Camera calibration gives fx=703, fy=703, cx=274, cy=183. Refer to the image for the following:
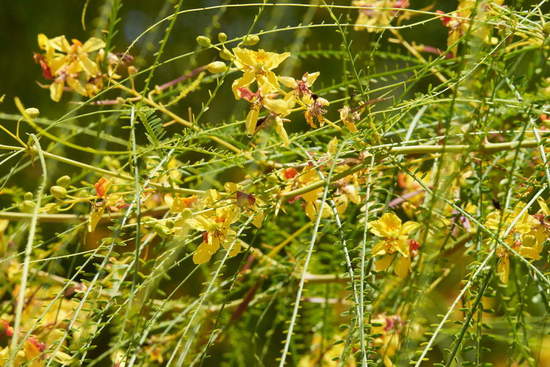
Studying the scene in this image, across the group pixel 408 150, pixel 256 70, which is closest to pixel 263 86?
pixel 256 70

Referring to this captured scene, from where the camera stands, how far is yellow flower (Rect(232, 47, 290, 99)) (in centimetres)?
50

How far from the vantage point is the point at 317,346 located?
0.81 m

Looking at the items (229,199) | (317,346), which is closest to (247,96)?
(229,199)

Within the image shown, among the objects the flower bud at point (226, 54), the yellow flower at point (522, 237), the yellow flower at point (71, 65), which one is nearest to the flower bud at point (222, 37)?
the flower bud at point (226, 54)

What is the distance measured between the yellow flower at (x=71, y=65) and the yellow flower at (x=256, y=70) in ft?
0.44

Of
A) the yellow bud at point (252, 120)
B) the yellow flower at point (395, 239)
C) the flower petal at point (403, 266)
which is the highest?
the yellow bud at point (252, 120)

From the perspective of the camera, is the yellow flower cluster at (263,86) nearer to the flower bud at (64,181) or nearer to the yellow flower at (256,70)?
the yellow flower at (256,70)

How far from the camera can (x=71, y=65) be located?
1.88 feet

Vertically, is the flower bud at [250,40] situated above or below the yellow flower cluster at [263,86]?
above

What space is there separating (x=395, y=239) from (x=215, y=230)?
0.13 meters

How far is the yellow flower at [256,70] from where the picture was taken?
19.8 inches

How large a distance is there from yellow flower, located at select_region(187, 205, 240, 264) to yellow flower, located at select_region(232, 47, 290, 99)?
0.28 feet

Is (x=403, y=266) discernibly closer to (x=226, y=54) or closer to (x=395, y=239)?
(x=395, y=239)

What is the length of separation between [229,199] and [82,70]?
0.59ft
